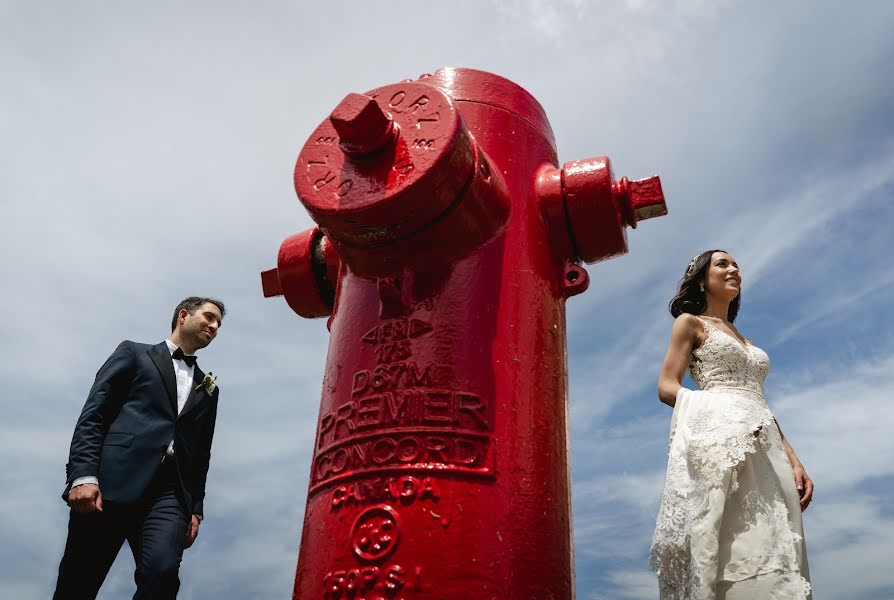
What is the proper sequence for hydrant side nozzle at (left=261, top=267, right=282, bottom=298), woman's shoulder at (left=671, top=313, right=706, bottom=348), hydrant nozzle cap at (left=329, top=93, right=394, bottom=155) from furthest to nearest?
1. hydrant side nozzle at (left=261, top=267, right=282, bottom=298)
2. woman's shoulder at (left=671, top=313, right=706, bottom=348)
3. hydrant nozzle cap at (left=329, top=93, right=394, bottom=155)

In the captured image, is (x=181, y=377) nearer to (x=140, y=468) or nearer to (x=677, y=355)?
(x=140, y=468)

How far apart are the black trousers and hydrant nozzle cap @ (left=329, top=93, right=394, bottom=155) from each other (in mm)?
1538

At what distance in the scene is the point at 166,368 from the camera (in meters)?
3.25

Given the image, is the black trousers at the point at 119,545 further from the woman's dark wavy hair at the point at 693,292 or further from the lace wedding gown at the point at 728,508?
the woman's dark wavy hair at the point at 693,292

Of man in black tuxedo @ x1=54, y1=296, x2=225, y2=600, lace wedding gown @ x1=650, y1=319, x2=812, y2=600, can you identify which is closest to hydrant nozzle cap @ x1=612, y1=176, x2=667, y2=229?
lace wedding gown @ x1=650, y1=319, x2=812, y2=600

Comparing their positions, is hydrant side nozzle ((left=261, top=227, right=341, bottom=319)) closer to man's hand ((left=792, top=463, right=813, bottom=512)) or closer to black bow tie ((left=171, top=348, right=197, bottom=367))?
black bow tie ((left=171, top=348, right=197, bottom=367))

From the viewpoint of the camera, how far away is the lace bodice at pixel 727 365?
300 centimetres

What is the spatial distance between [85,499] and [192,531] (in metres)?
0.51

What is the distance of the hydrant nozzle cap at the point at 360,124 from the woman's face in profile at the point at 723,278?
1.62 m

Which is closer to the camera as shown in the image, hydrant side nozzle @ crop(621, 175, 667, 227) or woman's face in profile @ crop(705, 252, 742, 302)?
hydrant side nozzle @ crop(621, 175, 667, 227)

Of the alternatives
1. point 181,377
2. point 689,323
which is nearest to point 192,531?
point 181,377

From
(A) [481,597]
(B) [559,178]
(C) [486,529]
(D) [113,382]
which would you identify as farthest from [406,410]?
(D) [113,382]

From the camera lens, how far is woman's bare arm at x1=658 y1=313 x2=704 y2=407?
2.98m

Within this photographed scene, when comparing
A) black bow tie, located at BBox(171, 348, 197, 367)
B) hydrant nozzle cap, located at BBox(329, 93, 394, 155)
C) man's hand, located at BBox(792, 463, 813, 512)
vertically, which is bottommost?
man's hand, located at BBox(792, 463, 813, 512)
